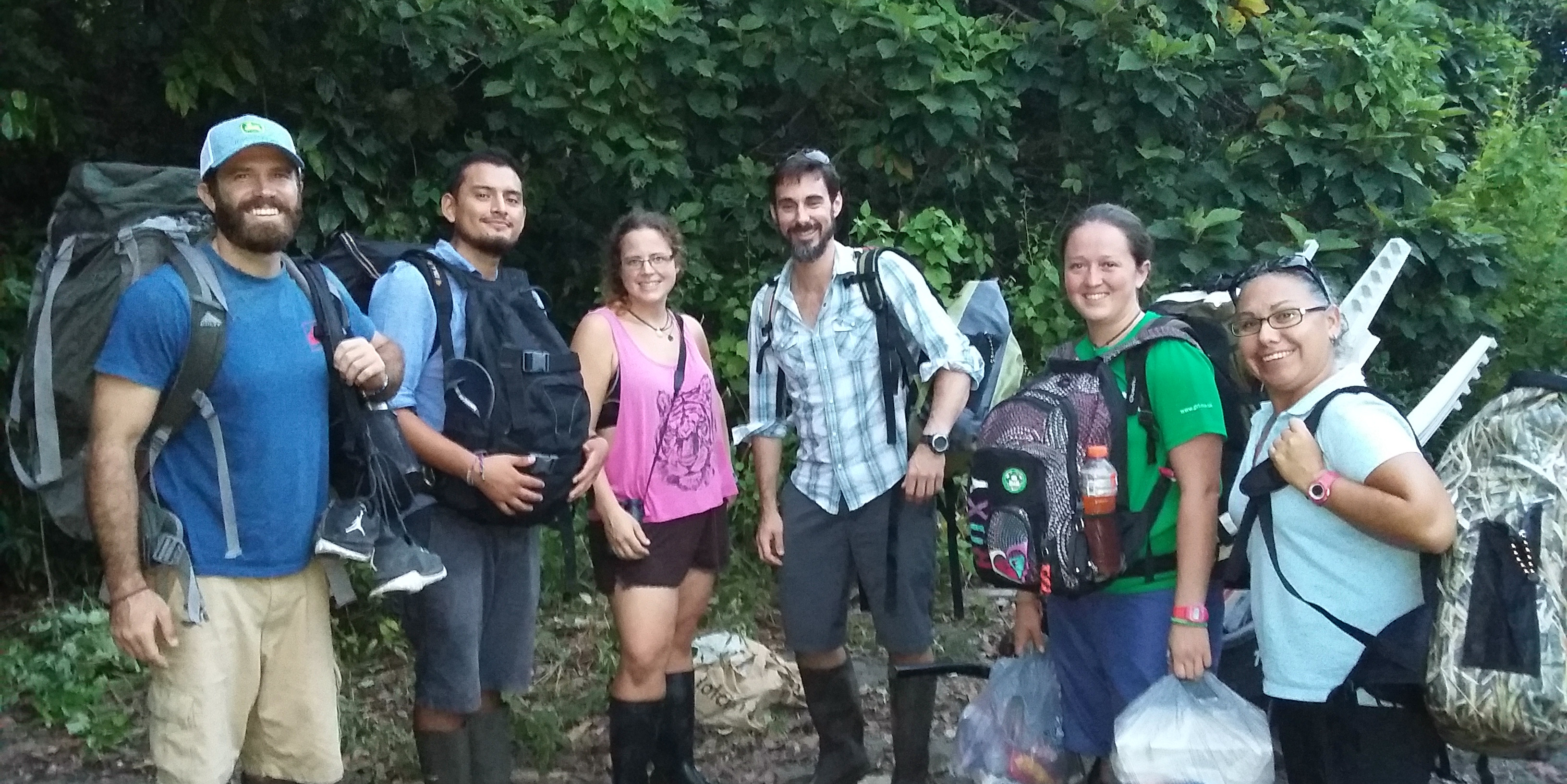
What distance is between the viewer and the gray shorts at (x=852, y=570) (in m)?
3.64

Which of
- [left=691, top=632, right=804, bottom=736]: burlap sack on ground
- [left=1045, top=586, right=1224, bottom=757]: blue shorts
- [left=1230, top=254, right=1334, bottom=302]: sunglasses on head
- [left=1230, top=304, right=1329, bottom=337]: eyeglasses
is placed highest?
[left=1230, top=254, right=1334, bottom=302]: sunglasses on head

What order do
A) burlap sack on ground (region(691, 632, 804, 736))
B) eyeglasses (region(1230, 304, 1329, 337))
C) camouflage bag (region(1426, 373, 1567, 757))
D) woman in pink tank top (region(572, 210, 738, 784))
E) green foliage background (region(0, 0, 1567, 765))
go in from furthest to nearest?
green foliage background (region(0, 0, 1567, 765))
burlap sack on ground (region(691, 632, 804, 736))
woman in pink tank top (region(572, 210, 738, 784))
eyeglasses (region(1230, 304, 1329, 337))
camouflage bag (region(1426, 373, 1567, 757))

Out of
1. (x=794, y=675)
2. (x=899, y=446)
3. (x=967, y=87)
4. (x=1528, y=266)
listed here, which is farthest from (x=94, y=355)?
(x=1528, y=266)

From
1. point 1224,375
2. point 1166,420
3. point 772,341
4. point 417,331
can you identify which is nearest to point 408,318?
point 417,331

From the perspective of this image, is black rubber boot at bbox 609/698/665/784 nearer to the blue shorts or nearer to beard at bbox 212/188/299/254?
the blue shorts

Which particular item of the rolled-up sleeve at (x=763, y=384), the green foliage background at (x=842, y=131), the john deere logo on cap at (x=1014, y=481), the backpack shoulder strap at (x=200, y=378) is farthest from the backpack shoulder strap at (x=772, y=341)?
the green foliage background at (x=842, y=131)

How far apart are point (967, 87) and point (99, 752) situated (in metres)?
4.83

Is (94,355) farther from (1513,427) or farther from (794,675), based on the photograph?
(794,675)

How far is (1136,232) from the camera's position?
2.90m

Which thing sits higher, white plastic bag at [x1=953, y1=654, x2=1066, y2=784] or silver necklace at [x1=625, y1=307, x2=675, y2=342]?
silver necklace at [x1=625, y1=307, x2=675, y2=342]

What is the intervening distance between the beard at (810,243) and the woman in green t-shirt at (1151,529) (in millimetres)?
907

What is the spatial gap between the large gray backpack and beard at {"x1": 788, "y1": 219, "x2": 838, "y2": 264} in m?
1.65

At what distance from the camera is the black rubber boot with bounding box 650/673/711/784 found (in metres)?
3.92

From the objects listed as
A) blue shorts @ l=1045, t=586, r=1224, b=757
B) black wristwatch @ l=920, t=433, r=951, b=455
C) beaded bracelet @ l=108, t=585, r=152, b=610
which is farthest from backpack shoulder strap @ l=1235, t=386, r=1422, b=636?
beaded bracelet @ l=108, t=585, r=152, b=610
